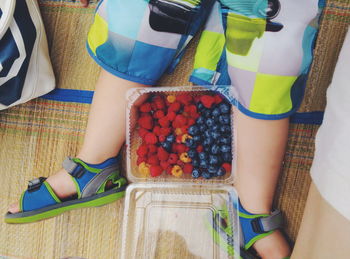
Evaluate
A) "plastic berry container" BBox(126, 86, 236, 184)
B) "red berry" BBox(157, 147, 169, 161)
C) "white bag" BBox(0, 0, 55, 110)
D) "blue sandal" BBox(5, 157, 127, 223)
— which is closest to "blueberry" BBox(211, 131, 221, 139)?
"plastic berry container" BBox(126, 86, 236, 184)

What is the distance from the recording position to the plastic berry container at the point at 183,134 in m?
0.67

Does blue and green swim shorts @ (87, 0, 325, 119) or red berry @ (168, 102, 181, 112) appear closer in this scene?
blue and green swim shorts @ (87, 0, 325, 119)

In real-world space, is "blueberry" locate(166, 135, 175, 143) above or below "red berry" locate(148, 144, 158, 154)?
above

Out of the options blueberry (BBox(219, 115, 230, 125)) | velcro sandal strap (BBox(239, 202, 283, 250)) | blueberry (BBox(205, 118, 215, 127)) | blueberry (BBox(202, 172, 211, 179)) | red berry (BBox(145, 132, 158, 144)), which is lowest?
velcro sandal strap (BBox(239, 202, 283, 250))

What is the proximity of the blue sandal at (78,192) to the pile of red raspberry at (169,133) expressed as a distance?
0.07 meters

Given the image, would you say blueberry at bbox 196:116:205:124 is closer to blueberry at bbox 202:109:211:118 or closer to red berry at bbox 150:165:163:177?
blueberry at bbox 202:109:211:118

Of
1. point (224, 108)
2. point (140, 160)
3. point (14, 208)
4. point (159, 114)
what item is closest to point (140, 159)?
point (140, 160)

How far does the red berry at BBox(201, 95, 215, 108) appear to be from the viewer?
0.67 meters

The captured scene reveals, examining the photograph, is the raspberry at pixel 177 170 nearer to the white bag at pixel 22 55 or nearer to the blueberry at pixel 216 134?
the blueberry at pixel 216 134

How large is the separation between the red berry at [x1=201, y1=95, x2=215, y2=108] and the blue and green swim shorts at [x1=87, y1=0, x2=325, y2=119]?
0.10ft

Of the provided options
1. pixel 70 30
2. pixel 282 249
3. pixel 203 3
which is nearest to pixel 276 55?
pixel 203 3

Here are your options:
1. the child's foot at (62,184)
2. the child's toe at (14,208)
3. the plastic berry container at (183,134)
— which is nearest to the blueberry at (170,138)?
the plastic berry container at (183,134)

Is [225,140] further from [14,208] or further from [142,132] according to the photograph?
[14,208]

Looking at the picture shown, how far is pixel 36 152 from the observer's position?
793 millimetres
